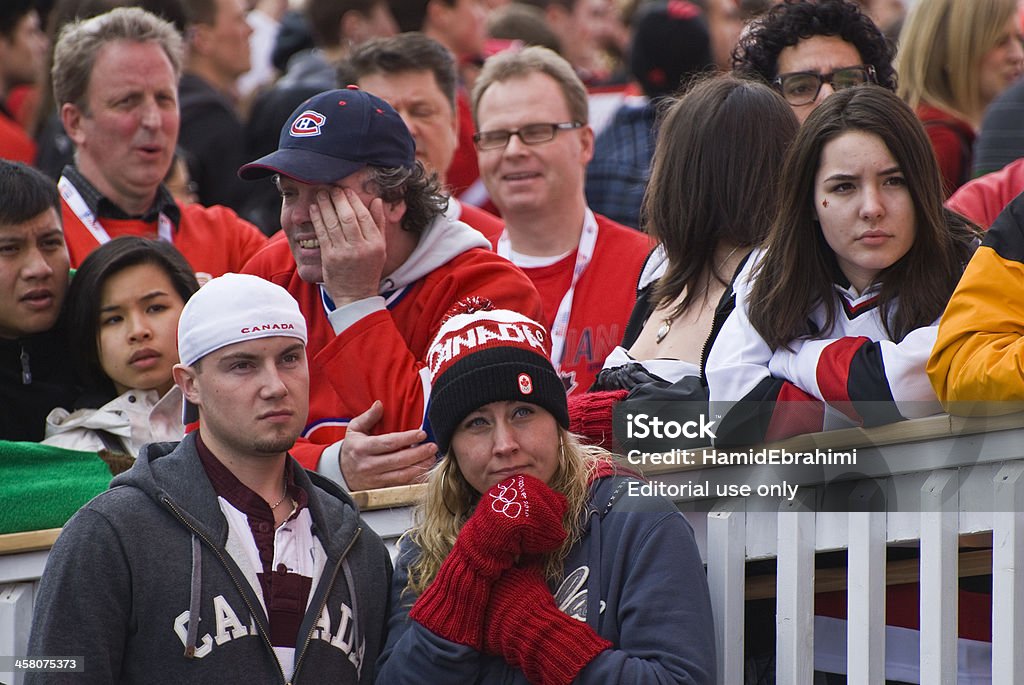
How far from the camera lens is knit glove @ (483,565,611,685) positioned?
11.1 ft

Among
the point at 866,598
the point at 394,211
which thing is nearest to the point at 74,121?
the point at 394,211

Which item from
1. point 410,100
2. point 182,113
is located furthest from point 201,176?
point 410,100

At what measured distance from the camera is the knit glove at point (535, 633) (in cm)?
340

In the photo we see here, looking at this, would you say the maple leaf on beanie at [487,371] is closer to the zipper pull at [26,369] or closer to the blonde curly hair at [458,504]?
the blonde curly hair at [458,504]

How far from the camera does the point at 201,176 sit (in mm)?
7230

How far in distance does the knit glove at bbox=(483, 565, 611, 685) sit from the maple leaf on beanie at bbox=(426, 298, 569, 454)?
0.41 m

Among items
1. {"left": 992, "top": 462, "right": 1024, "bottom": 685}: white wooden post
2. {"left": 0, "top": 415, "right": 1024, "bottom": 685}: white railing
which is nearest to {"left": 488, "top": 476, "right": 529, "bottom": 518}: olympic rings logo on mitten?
{"left": 0, "top": 415, "right": 1024, "bottom": 685}: white railing

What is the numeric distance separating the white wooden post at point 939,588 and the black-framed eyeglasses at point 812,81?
2001 mm

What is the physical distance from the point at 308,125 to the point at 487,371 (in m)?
1.31

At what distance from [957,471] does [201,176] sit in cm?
453

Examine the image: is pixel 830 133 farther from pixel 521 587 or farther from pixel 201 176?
pixel 201 176

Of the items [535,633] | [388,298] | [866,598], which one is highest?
[388,298]

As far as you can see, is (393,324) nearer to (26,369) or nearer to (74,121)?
(26,369)

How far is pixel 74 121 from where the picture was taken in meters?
5.90
